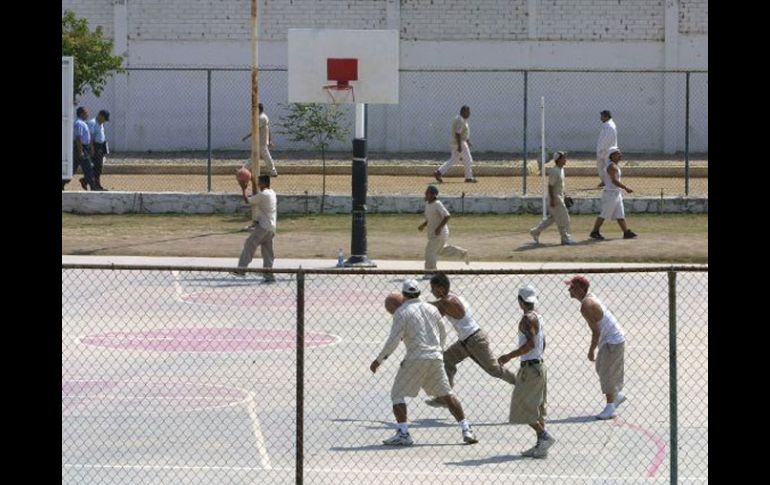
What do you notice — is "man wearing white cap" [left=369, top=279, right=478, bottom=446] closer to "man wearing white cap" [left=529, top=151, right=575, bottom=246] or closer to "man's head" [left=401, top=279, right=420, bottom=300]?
"man's head" [left=401, top=279, right=420, bottom=300]

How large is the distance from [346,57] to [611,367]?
1339 centimetres

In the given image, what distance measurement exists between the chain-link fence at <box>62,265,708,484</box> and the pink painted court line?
4 centimetres

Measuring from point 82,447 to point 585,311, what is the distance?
16.4 feet

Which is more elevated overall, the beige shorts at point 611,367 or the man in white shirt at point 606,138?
the man in white shirt at point 606,138

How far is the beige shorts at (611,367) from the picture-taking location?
1603 centimetres

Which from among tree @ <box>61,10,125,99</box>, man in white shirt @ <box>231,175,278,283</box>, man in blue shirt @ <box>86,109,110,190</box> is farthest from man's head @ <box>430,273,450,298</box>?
tree @ <box>61,10,125,99</box>

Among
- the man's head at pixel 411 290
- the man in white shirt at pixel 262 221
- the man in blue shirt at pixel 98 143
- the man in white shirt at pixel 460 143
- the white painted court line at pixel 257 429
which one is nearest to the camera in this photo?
the white painted court line at pixel 257 429

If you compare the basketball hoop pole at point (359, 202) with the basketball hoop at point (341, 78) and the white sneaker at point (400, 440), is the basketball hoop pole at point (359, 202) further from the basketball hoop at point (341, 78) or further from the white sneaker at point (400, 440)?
the white sneaker at point (400, 440)

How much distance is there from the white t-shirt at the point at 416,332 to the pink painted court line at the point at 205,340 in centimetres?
514

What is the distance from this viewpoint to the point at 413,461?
14359mm

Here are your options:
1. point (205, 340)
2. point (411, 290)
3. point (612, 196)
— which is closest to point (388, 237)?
point (612, 196)

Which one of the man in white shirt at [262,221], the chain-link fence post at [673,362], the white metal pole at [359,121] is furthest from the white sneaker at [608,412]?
the white metal pole at [359,121]

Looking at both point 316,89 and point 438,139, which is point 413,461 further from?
point 438,139

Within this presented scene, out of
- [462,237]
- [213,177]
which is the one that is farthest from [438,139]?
[462,237]
